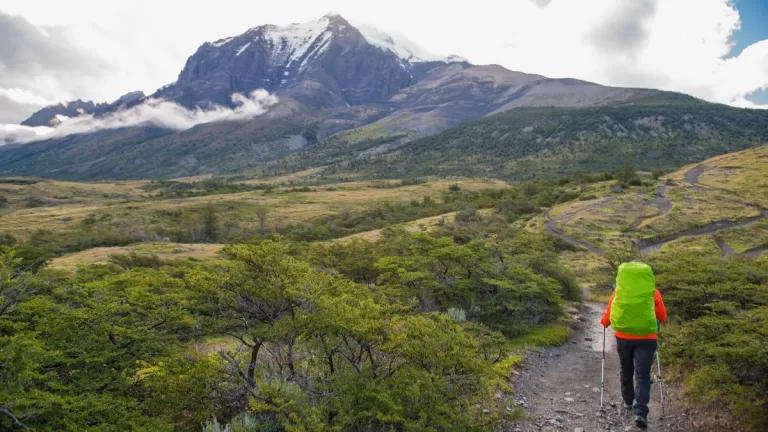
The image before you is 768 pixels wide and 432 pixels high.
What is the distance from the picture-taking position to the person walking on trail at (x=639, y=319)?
8133mm

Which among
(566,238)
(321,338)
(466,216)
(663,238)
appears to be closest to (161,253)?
(466,216)

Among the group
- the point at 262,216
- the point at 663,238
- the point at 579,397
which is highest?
the point at 579,397

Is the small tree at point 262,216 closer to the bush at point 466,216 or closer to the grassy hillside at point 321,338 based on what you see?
the bush at point 466,216

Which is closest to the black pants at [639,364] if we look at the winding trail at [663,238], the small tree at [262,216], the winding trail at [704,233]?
the winding trail at [663,238]

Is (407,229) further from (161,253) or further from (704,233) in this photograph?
(704,233)

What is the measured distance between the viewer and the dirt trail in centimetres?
905

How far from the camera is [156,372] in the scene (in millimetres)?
9023

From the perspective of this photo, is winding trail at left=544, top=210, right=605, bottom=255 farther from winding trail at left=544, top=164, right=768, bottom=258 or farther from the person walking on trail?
the person walking on trail

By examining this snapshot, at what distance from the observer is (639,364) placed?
8266 mm

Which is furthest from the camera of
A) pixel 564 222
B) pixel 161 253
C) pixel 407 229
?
pixel 564 222

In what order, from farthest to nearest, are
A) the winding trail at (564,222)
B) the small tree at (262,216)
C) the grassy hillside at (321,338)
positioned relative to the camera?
the small tree at (262,216) → the winding trail at (564,222) → the grassy hillside at (321,338)

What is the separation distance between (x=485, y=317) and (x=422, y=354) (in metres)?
9.82

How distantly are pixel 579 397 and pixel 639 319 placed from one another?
3.95m

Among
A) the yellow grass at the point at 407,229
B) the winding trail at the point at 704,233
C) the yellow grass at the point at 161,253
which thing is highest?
the yellow grass at the point at 161,253
